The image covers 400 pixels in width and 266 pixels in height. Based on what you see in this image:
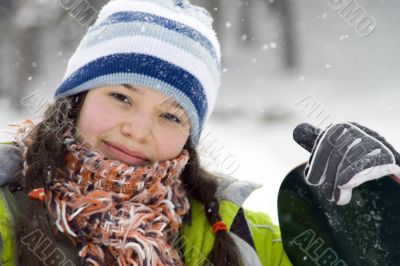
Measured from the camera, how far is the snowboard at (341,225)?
1.50m

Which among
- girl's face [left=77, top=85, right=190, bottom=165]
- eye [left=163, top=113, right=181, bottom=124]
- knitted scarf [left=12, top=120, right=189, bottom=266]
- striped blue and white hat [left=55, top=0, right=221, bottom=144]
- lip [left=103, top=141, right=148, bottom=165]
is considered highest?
striped blue and white hat [left=55, top=0, right=221, bottom=144]

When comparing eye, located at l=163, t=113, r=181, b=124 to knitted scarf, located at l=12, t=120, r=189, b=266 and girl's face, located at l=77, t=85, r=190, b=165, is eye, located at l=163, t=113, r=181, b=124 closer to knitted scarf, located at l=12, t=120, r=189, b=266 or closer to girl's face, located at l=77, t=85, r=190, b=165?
girl's face, located at l=77, t=85, r=190, b=165

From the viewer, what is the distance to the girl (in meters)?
1.47

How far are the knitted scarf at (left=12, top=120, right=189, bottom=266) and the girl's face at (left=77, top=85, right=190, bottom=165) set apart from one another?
0.11 feet

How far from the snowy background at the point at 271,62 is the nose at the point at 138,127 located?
154 inches

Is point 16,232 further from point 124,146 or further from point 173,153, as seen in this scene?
point 173,153

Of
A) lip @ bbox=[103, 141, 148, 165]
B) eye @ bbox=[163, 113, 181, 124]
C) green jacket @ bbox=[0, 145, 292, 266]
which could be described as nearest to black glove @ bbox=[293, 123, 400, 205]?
green jacket @ bbox=[0, 145, 292, 266]

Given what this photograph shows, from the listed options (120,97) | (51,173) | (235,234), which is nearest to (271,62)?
(235,234)

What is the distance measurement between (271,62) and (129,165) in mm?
5994

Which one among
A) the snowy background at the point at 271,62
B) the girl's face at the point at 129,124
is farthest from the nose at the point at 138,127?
the snowy background at the point at 271,62

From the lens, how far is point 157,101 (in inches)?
61.4

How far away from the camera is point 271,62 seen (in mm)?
7348

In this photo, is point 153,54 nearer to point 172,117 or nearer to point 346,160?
point 172,117

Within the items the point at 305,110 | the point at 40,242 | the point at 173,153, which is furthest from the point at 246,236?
the point at 305,110
